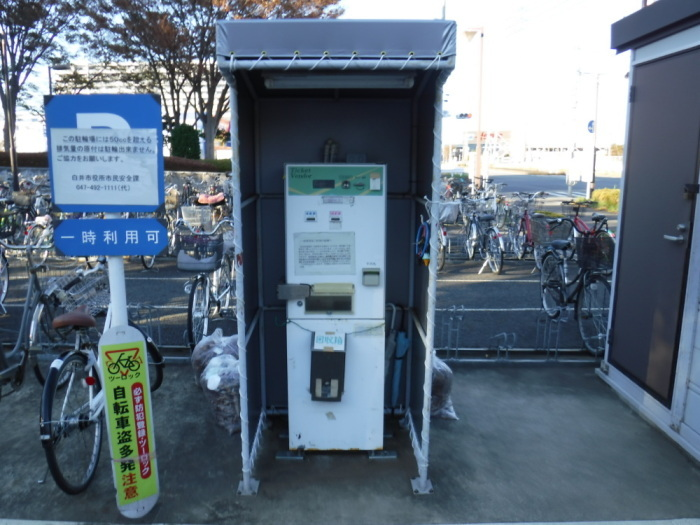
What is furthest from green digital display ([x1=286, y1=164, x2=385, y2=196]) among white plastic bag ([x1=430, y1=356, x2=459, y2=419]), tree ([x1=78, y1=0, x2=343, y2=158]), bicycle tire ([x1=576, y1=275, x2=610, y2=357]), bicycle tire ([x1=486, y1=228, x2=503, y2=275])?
tree ([x1=78, y1=0, x2=343, y2=158])

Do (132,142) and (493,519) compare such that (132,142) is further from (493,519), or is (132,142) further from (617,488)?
(617,488)

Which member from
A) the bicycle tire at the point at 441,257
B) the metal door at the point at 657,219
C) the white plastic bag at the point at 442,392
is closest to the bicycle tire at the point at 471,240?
the bicycle tire at the point at 441,257

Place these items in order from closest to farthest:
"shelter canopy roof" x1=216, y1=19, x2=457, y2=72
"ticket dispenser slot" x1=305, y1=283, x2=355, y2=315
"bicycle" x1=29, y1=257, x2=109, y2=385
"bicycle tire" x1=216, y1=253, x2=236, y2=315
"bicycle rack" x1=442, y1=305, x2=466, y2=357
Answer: "shelter canopy roof" x1=216, y1=19, x2=457, y2=72 < "ticket dispenser slot" x1=305, y1=283, x2=355, y2=315 < "bicycle" x1=29, y1=257, x2=109, y2=385 < "bicycle rack" x1=442, y1=305, x2=466, y2=357 < "bicycle tire" x1=216, y1=253, x2=236, y2=315

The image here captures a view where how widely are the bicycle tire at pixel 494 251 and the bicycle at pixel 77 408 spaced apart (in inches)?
264

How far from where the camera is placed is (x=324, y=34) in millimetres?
2572

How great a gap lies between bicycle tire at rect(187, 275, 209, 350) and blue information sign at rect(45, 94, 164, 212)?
2.55 meters

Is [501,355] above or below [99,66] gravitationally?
below

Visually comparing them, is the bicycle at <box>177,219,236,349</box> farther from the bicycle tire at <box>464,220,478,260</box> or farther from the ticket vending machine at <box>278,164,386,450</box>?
the bicycle tire at <box>464,220,478,260</box>

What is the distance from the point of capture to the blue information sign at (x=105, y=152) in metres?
2.61

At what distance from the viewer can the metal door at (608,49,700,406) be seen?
12.1ft

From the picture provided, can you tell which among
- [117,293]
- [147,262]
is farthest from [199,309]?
[147,262]

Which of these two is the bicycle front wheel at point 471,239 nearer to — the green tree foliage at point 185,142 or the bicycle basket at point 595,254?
the bicycle basket at point 595,254

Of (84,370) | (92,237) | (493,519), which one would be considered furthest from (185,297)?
(493,519)

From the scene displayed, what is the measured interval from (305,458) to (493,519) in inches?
48.3
